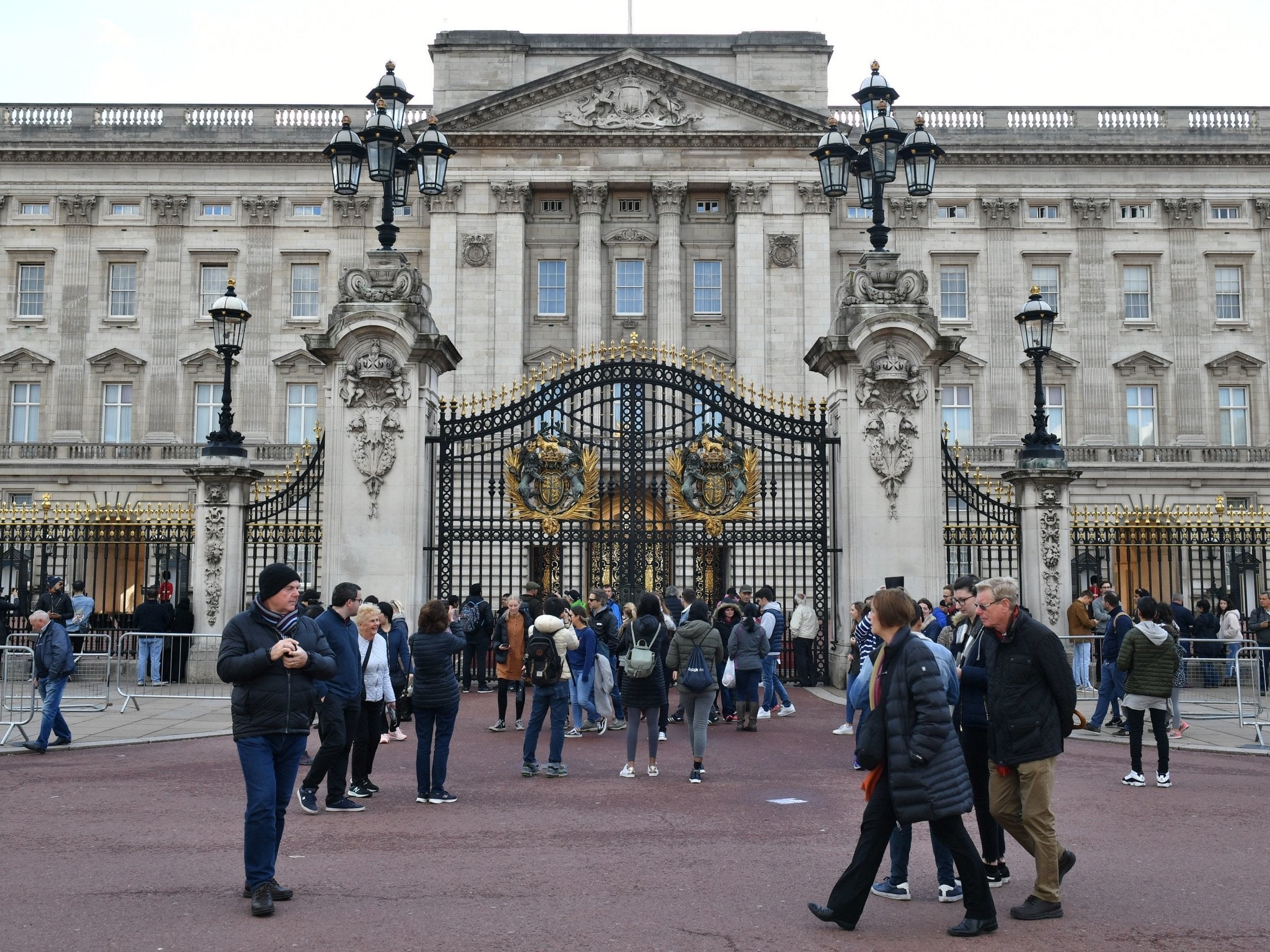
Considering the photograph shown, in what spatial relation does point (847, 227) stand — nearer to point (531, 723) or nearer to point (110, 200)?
point (110, 200)

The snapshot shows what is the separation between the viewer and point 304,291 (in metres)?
50.1

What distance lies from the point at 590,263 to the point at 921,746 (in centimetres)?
4221

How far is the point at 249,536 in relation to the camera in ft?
63.7

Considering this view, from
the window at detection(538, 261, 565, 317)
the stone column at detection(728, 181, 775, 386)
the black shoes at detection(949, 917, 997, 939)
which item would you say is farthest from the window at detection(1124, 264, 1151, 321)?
the black shoes at detection(949, 917, 997, 939)

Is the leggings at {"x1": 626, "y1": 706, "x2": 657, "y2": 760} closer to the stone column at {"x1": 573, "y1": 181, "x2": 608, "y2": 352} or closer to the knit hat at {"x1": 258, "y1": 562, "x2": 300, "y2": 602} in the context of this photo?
the knit hat at {"x1": 258, "y1": 562, "x2": 300, "y2": 602}

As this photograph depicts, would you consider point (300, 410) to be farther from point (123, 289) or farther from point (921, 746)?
point (921, 746)

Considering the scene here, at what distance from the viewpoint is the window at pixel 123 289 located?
49.9m

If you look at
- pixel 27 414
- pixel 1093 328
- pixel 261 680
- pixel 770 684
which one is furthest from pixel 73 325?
pixel 261 680

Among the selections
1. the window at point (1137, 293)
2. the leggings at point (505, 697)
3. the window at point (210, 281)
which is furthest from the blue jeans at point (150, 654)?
the window at point (1137, 293)

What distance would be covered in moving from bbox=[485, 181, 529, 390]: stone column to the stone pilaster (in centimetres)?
1570

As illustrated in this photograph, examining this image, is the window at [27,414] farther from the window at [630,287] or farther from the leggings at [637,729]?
the leggings at [637,729]

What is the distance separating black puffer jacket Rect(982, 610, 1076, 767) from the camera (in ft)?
24.0

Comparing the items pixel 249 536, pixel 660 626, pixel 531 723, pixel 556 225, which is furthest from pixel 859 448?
pixel 556 225

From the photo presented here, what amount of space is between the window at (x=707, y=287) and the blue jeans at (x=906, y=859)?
1626 inches
